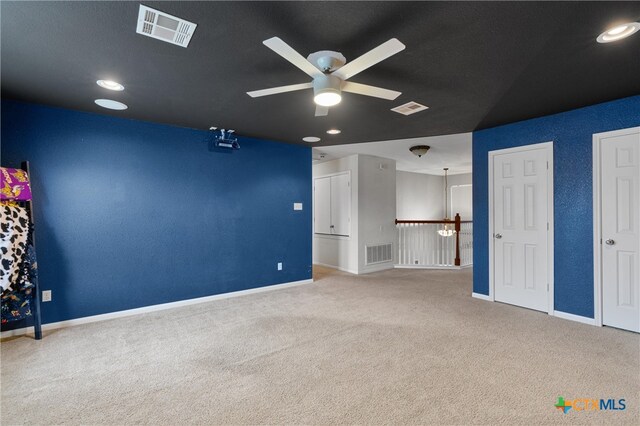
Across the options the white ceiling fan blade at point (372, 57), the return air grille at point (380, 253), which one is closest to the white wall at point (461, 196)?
the return air grille at point (380, 253)

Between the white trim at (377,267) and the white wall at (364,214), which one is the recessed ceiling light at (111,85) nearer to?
the white wall at (364,214)

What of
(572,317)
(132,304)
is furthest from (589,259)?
(132,304)

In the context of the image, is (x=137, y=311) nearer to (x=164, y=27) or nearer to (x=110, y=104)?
(x=110, y=104)

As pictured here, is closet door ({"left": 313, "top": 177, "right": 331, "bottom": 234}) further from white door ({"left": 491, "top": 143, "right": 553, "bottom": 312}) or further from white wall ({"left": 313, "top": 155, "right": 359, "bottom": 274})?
white door ({"left": 491, "top": 143, "right": 553, "bottom": 312})

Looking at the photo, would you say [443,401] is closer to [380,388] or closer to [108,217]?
[380,388]

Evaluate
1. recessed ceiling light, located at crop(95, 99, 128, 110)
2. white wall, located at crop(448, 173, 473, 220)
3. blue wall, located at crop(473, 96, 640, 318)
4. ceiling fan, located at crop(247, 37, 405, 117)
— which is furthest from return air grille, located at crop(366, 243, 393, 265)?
recessed ceiling light, located at crop(95, 99, 128, 110)

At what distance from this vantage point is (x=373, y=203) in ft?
21.5

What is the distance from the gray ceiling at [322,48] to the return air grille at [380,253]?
3422mm

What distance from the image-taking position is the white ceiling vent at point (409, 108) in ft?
10.8

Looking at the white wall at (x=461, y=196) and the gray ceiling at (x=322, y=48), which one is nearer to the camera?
the gray ceiling at (x=322, y=48)

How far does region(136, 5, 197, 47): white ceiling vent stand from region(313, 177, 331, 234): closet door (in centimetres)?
514

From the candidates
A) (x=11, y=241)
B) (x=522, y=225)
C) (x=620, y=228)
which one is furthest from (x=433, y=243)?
(x=11, y=241)

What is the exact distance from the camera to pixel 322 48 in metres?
2.14

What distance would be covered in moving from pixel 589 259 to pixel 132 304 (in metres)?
5.50
